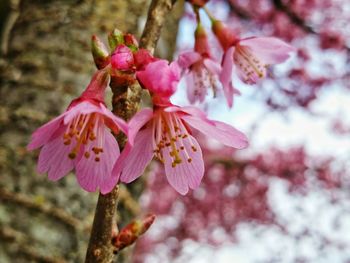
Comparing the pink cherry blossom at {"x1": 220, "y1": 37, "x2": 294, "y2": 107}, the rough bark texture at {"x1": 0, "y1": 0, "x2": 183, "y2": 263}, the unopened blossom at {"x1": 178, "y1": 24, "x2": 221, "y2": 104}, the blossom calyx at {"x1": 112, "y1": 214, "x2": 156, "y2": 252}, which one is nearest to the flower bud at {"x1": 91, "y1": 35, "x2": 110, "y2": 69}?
the blossom calyx at {"x1": 112, "y1": 214, "x2": 156, "y2": 252}

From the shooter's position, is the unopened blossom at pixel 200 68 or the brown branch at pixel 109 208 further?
the unopened blossom at pixel 200 68

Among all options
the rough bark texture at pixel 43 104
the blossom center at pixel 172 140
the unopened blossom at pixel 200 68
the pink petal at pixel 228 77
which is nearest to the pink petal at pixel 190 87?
the unopened blossom at pixel 200 68

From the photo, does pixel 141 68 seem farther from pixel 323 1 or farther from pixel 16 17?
pixel 323 1

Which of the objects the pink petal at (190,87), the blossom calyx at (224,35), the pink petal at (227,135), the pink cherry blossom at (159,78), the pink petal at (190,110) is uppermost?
the pink cherry blossom at (159,78)

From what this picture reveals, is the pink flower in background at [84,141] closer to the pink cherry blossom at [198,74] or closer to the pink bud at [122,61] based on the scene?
the pink bud at [122,61]

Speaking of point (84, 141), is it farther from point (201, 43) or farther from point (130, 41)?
point (201, 43)

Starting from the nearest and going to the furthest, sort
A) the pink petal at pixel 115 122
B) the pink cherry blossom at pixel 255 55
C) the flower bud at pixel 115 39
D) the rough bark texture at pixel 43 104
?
the pink petal at pixel 115 122
the flower bud at pixel 115 39
the pink cherry blossom at pixel 255 55
the rough bark texture at pixel 43 104

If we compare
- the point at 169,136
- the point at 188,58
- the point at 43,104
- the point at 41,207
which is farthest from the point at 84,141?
the point at 43,104
